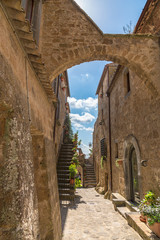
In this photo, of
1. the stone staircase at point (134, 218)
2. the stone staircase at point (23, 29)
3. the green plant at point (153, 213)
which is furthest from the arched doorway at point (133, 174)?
the stone staircase at point (23, 29)

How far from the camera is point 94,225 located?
5.16 metres

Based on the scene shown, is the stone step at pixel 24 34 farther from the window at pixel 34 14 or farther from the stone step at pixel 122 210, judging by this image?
the stone step at pixel 122 210

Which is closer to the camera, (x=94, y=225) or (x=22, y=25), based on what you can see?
(x=22, y=25)

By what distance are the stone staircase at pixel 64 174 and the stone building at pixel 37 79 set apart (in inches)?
170

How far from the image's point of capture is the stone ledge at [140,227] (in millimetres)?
3787

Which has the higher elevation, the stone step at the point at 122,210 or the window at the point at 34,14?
the window at the point at 34,14

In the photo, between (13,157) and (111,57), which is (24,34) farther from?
(111,57)

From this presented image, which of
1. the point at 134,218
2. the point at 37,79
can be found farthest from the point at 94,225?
the point at 37,79

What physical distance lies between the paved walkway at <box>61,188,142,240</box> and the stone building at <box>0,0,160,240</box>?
1237 mm

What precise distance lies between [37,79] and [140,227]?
15.7 ft

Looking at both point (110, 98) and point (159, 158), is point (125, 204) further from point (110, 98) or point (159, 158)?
point (110, 98)

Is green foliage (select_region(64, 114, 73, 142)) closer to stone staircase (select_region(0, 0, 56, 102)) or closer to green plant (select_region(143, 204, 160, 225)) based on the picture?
green plant (select_region(143, 204, 160, 225))

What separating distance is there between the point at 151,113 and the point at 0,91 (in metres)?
4.81

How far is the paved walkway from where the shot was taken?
14.3 ft
